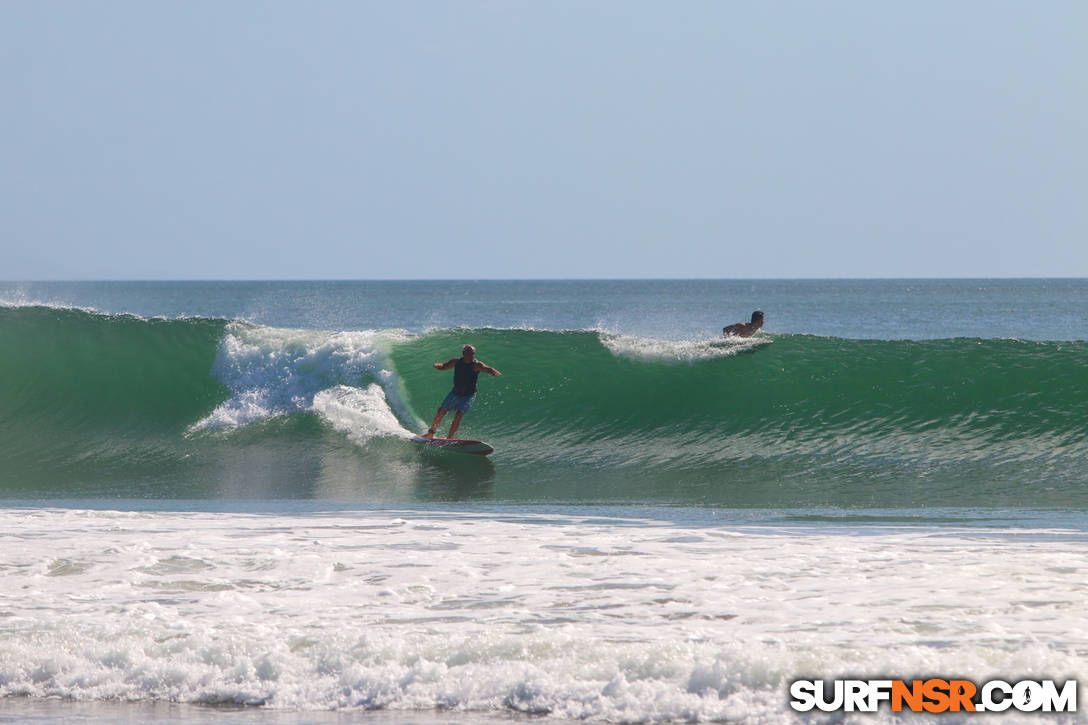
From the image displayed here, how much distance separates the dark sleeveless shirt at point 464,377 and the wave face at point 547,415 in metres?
0.81

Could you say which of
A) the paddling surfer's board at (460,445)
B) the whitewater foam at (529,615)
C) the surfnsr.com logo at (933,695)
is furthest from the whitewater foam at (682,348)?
the surfnsr.com logo at (933,695)

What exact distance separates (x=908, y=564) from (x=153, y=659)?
4157 millimetres

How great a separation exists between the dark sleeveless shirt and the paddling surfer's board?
61 cm

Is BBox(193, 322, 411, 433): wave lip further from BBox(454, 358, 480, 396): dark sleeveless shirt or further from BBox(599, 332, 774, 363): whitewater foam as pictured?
BBox(599, 332, 774, 363): whitewater foam

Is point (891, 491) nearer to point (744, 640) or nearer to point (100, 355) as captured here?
point (744, 640)

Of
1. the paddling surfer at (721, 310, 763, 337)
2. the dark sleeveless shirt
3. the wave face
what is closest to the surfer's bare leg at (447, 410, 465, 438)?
the dark sleeveless shirt

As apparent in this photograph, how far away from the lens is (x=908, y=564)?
624 cm

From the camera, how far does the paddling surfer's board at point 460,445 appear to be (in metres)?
11.7

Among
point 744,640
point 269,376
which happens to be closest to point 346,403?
point 269,376

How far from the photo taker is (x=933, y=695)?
4.31 metres

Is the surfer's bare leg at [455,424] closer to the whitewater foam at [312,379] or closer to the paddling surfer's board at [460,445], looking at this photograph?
the paddling surfer's board at [460,445]

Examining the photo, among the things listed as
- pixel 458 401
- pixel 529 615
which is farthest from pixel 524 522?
pixel 458 401

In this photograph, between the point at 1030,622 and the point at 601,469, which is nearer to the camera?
the point at 1030,622

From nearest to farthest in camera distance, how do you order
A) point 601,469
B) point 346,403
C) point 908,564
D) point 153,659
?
1. point 153,659
2. point 908,564
3. point 601,469
4. point 346,403
